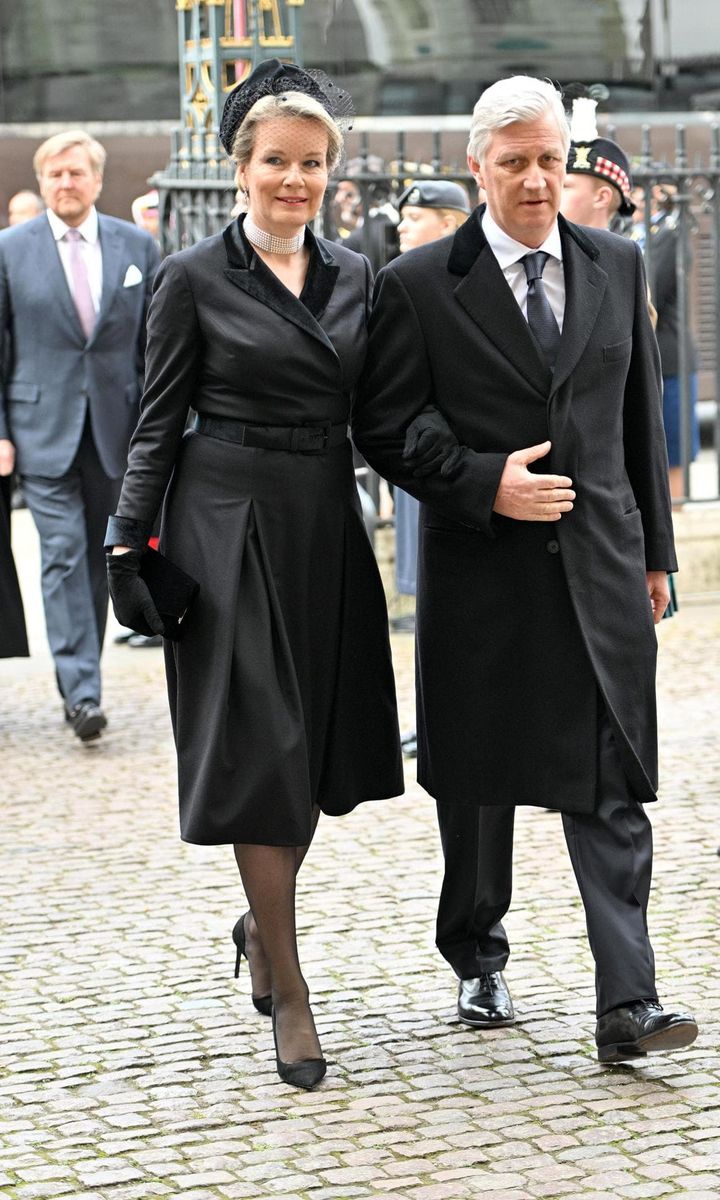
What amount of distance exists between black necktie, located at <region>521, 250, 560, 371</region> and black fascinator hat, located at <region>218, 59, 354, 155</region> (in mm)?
498

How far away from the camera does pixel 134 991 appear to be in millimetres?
4785

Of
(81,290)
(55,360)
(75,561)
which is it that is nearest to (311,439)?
(75,561)

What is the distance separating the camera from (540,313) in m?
4.21

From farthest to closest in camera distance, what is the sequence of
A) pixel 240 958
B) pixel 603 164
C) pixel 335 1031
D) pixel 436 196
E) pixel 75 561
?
pixel 75 561 → pixel 436 196 → pixel 603 164 → pixel 240 958 → pixel 335 1031

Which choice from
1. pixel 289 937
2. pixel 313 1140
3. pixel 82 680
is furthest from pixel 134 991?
pixel 82 680

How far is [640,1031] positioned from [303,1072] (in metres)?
0.67

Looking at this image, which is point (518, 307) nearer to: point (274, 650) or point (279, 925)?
point (274, 650)

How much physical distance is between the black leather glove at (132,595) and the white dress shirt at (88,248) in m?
3.82

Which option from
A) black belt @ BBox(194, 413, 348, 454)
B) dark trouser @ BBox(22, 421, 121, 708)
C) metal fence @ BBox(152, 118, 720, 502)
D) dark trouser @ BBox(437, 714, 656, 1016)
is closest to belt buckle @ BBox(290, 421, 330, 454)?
black belt @ BBox(194, 413, 348, 454)

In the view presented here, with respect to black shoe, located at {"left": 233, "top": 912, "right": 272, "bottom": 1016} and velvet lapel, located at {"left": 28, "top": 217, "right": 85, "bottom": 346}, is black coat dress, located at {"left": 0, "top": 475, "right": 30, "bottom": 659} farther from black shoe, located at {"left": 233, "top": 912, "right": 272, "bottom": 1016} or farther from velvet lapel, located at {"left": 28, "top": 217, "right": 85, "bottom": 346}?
black shoe, located at {"left": 233, "top": 912, "right": 272, "bottom": 1016}

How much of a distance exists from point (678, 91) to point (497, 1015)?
12465 mm

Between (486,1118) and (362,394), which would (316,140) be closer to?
(362,394)

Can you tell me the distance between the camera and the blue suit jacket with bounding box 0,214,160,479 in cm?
777

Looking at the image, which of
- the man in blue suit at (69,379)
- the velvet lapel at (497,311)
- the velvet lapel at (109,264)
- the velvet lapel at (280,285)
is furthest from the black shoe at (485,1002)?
the velvet lapel at (109,264)
